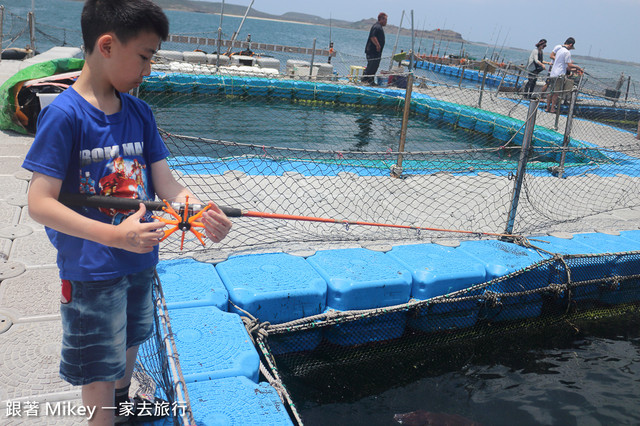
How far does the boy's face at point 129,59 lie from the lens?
155cm

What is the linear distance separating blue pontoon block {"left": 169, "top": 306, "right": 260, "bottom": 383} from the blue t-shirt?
88 cm

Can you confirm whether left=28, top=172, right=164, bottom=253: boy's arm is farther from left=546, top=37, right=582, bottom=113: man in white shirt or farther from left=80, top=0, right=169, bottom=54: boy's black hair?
left=546, top=37, right=582, bottom=113: man in white shirt

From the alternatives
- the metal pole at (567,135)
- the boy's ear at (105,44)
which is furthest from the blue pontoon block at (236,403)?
the metal pole at (567,135)

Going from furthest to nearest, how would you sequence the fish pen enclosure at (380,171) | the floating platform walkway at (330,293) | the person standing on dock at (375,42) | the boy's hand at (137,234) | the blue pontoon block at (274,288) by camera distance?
the person standing on dock at (375,42), the fish pen enclosure at (380,171), the blue pontoon block at (274,288), the floating platform walkway at (330,293), the boy's hand at (137,234)

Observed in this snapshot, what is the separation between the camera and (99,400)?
5.61ft

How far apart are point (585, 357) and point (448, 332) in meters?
1.07

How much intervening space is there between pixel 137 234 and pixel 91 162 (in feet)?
1.06

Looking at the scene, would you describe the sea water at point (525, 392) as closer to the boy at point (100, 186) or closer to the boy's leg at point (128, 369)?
the boy's leg at point (128, 369)

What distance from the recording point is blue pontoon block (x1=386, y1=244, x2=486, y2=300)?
11.8 feet

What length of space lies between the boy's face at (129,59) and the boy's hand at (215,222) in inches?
18.8

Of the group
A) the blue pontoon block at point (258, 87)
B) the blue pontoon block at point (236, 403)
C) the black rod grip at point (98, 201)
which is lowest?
the blue pontoon block at point (236, 403)

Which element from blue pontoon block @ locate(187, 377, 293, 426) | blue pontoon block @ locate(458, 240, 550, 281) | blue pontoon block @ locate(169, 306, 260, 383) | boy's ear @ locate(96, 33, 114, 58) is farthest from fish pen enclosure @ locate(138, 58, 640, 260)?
boy's ear @ locate(96, 33, 114, 58)

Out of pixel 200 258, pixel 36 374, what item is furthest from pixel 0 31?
pixel 36 374

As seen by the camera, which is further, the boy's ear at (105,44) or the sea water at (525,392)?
the sea water at (525,392)
